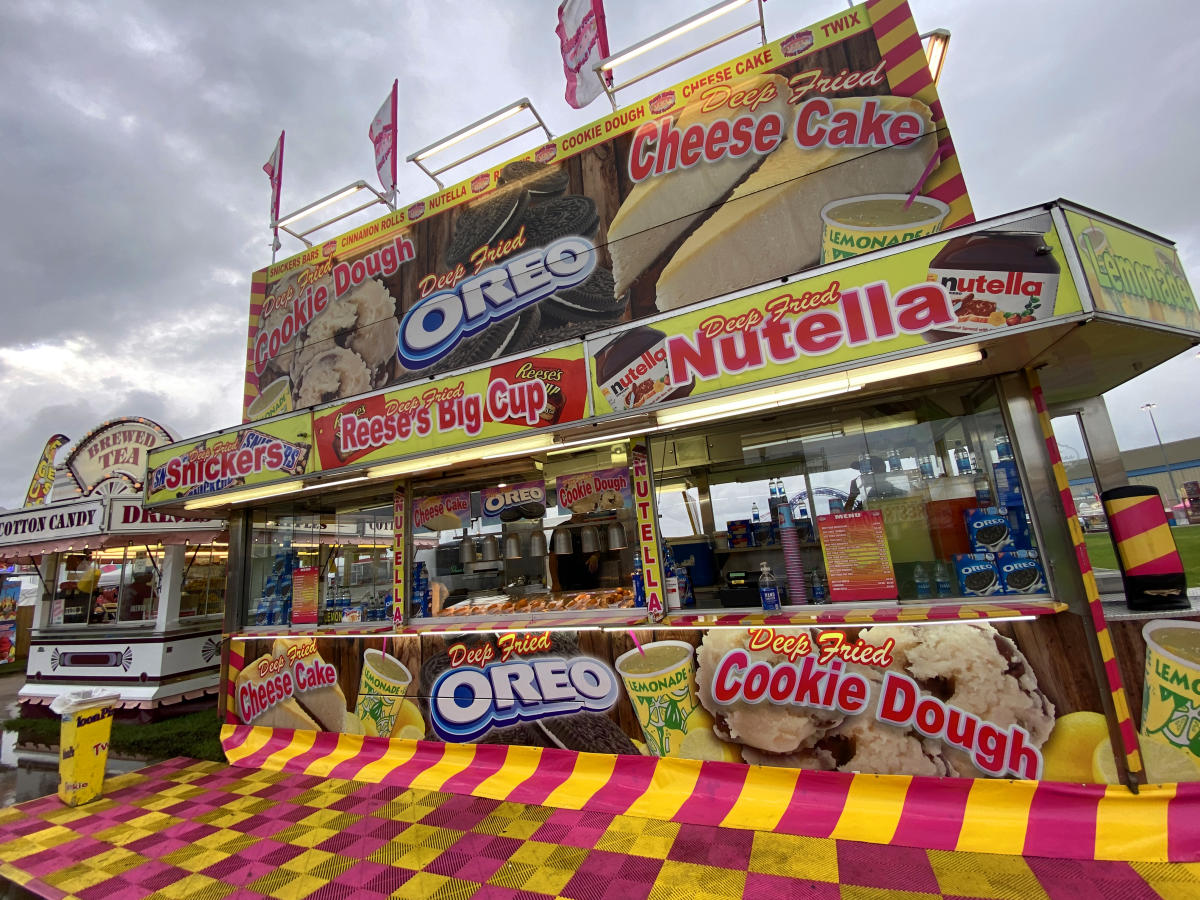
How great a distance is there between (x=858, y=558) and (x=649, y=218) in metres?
4.67

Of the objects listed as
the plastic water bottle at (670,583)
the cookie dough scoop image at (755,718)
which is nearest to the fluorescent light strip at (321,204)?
the plastic water bottle at (670,583)

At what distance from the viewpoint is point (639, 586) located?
517 centimetres

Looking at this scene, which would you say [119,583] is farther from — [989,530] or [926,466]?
[989,530]

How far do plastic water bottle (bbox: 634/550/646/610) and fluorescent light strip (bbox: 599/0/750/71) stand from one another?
6.06 metres

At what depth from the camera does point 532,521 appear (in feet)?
20.2

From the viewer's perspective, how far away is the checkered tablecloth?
3059 mm

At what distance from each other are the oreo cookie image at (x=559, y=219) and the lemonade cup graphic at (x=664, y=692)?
17.0 ft

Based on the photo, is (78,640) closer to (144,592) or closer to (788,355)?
(144,592)

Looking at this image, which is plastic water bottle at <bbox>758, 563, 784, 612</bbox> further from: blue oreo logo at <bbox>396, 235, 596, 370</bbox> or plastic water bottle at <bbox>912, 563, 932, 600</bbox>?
blue oreo logo at <bbox>396, 235, 596, 370</bbox>

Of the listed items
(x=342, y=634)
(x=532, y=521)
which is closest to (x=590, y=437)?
(x=532, y=521)

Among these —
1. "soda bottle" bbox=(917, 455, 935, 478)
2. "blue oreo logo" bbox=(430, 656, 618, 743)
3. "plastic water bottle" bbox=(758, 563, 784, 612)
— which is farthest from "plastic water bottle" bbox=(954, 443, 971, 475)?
"blue oreo logo" bbox=(430, 656, 618, 743)

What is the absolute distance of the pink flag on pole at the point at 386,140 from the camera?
8.90m

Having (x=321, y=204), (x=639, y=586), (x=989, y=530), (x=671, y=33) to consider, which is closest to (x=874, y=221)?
(x=989, y=530)

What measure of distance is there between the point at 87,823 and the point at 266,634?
234cm
